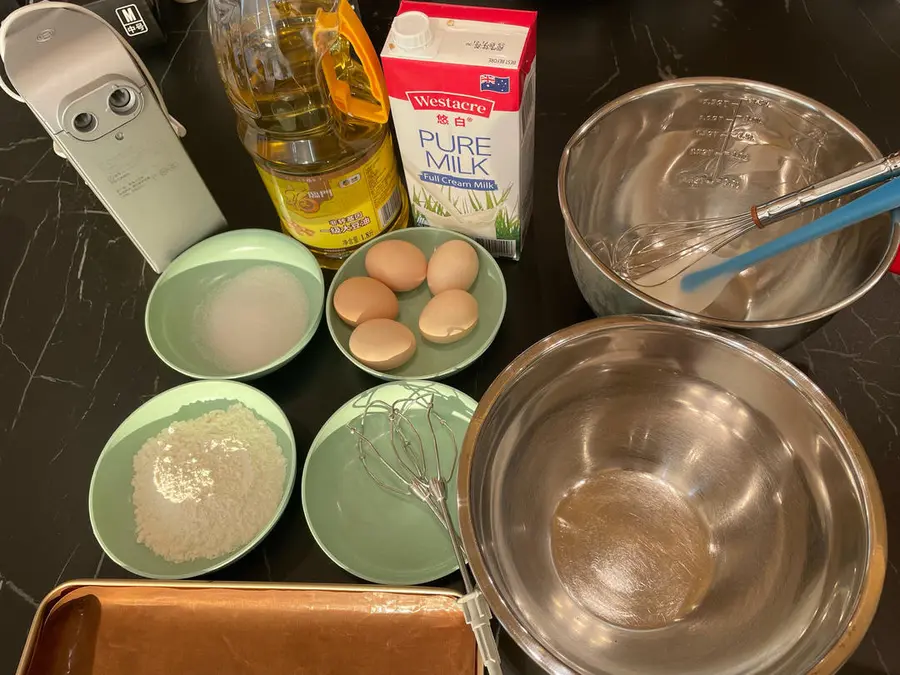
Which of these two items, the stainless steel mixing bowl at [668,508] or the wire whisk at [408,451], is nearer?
the stainless steel mixing bowl at [668,508]

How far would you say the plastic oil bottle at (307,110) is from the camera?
71 centimetres

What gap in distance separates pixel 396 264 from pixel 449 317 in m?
0.09

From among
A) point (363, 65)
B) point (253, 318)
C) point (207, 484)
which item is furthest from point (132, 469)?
point (363, 65)

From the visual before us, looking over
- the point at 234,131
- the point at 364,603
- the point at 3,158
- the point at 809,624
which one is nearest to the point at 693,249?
the point at 809,624

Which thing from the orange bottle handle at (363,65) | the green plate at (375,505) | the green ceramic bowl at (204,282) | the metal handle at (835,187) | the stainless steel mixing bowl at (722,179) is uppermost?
the orange bottle handle at (363,65)

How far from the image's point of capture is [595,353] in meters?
0.64

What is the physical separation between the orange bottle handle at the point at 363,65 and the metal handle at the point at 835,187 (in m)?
0.39

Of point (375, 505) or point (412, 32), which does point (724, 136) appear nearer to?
point (412, 32)

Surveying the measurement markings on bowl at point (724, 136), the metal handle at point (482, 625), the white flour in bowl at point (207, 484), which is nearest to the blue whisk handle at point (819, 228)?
the measurement markings on bowl at point (724, 136)

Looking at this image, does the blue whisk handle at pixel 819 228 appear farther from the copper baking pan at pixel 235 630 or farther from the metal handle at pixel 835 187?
the copper baking pan at pixel 235 630

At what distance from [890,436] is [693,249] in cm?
28

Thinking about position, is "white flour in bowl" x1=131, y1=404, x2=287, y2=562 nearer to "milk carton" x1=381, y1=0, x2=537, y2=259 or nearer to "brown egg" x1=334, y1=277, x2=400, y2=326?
"brown egg" x1=334, y1=277, x2=400, y2=326

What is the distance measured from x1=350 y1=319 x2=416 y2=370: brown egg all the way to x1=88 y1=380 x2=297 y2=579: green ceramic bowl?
0.11 metres

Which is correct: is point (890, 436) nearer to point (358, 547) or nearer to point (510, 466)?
point (510, 466)
